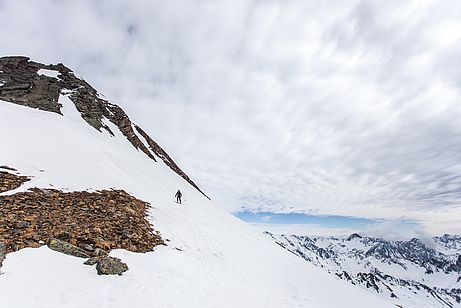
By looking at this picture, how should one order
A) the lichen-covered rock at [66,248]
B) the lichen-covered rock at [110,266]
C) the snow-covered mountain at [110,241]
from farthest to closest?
the lichen-covered rock at [66,248], the lichen-covered rock at [110,266], the snow-covered mountain at [110,241]

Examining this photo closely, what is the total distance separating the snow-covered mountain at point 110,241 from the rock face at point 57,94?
11.7 metres

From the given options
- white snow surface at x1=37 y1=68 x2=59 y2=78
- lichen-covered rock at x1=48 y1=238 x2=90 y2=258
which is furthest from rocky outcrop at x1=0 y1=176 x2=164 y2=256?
white snow surface at x1=37 y1=68 x2=59 y2=78

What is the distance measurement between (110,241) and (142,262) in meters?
2.48

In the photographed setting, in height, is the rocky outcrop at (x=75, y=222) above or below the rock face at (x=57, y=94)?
below

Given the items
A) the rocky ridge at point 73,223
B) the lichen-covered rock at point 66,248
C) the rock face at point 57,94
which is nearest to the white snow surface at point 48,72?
the rock face at point 57,94

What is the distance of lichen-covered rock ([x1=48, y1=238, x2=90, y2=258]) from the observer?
14758mm

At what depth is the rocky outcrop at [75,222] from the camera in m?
15.3

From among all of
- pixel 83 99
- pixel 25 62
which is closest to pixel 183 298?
pixel 83 99

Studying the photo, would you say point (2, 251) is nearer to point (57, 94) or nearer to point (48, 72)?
point (57, 94)

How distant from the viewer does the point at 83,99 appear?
5972 cm

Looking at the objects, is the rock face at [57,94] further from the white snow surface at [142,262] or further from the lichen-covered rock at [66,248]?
the lichen-covered rock at [66,248]

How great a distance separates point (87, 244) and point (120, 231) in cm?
310

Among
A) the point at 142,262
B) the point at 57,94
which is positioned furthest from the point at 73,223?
the point at 57,94

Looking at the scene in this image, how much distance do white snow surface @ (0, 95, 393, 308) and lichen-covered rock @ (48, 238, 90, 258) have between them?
1.24 ft
